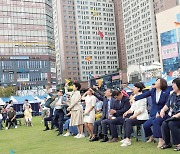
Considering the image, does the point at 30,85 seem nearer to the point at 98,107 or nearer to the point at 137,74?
the point at 137,74

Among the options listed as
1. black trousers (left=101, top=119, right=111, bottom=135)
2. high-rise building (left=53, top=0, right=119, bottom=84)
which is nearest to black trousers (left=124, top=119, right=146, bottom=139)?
black trousers (left=101, top=119, right=111, bottom=135)

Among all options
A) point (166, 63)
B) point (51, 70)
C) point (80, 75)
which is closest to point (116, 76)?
point (166, 63)

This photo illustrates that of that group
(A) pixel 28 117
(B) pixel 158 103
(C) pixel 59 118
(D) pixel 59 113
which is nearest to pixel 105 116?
(B) pixel 158 103

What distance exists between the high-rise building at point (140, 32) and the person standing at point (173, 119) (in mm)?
101160

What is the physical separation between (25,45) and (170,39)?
47061mm

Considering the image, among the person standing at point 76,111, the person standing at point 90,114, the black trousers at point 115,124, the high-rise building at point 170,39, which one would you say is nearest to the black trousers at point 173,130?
the black trousers at point 115,124

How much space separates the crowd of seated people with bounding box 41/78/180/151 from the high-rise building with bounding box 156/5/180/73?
150 feet

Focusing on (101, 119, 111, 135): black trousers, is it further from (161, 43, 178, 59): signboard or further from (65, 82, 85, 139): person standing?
(161, 43, 178, 59): signboard

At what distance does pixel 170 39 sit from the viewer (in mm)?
58219

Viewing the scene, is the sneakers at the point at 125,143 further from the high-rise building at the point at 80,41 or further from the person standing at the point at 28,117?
the high-rise building at the point at 80,41

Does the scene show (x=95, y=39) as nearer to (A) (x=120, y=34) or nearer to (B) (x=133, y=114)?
(A) (x=120, y=34)

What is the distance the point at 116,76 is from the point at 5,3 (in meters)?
38.6

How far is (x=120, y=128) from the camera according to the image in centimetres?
902

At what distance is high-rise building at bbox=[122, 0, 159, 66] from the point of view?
356 feet
